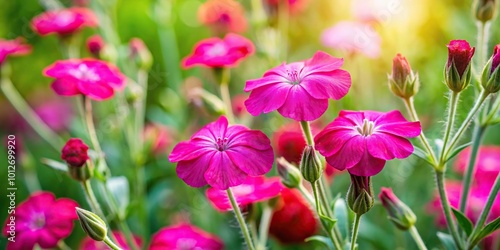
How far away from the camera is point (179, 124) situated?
58.4 inches

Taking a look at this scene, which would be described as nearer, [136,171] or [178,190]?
[136,171]

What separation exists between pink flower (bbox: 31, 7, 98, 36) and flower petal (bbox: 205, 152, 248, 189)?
0.62m

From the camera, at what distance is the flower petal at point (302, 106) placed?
0.73m

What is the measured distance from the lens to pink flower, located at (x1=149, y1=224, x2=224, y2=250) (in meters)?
1.01

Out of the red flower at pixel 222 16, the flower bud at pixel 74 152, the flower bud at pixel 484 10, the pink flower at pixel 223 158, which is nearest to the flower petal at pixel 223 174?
the pink flower at pixel 223 158

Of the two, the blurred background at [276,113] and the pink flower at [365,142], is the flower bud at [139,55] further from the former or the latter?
the pink flower at [365,142]

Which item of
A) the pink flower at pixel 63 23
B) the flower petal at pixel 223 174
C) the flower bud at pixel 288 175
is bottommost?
the flower bud at pixel 288 175

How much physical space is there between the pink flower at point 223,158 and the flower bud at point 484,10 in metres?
0.43

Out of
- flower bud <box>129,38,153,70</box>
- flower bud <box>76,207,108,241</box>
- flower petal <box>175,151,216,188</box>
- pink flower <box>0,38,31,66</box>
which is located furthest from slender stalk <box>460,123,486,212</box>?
pink flower <box>0,38,31,66</box>

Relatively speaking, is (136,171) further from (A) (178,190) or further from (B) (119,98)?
(A) (178,190)

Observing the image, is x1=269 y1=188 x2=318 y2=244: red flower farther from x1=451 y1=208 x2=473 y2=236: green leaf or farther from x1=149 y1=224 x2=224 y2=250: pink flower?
x1=451 y1=208 x2=473 y2=236: green leaf

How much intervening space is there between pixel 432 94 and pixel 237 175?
831 mm

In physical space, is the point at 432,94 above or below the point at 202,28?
below

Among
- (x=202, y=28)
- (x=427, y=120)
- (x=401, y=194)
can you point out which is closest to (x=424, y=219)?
(x=401, y=194)
